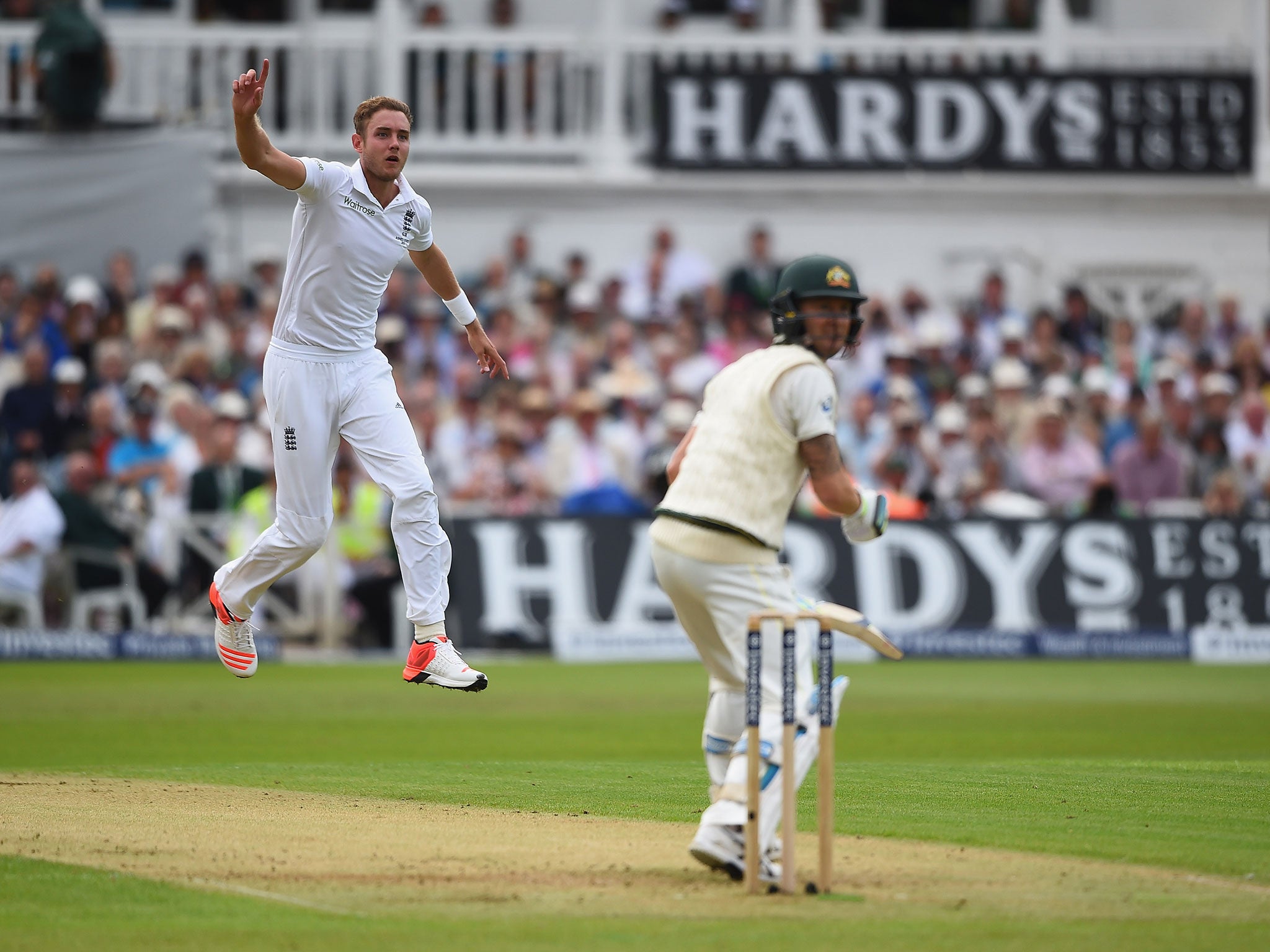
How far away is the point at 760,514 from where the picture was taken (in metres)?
6.26

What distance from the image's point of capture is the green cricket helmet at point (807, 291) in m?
6.37

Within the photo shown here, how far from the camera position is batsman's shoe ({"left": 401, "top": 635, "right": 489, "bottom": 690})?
831 cm

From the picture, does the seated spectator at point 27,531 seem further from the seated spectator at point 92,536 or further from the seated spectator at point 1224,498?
the seated spectator at point 1224,498

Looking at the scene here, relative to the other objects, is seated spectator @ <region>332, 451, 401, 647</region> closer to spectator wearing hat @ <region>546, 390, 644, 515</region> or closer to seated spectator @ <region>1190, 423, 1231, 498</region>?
spectator wearing hat @ <region>546, 390, 644, 515</region>

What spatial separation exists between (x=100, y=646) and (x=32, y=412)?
8.42 feet

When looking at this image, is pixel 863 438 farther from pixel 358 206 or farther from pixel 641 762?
pixel 358 206

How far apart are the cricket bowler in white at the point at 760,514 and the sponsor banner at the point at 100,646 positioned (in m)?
11.2

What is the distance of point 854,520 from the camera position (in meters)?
6.29

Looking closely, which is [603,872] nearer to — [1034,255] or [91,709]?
[91,709]

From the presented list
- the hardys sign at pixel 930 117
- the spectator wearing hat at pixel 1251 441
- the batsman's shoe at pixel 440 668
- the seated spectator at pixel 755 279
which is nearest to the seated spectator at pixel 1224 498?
the spectator wearing hat at pixel 1251 441

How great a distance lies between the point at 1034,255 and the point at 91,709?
49.4 ft

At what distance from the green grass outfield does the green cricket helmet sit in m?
2.05

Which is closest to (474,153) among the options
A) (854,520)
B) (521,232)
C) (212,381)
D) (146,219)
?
(521,232)

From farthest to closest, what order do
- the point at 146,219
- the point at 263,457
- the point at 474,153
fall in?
the point at 474,153, the point at 146,219, the point at 263,457
